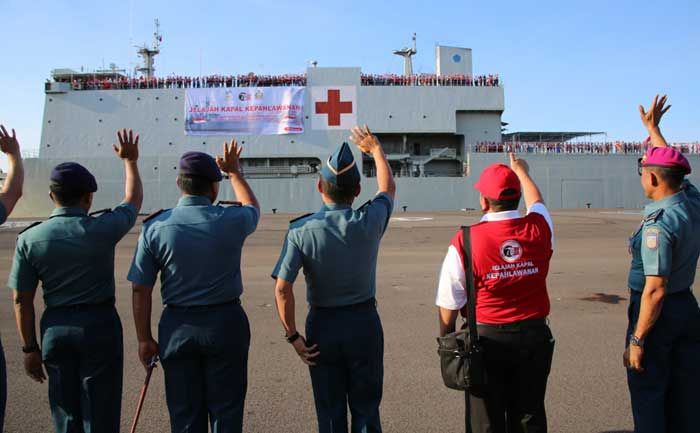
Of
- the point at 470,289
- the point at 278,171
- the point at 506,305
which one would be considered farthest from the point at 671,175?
the point at 278,171

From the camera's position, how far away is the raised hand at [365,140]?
2.76 metres

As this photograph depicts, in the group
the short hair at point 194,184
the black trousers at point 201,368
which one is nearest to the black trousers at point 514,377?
the black trousers at point 201,368

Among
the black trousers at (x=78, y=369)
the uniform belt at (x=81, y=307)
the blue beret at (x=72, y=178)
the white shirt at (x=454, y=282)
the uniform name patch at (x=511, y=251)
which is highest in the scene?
the blue beret at (x=72, y=178)

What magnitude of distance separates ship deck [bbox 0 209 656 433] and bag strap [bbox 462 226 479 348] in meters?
1.16

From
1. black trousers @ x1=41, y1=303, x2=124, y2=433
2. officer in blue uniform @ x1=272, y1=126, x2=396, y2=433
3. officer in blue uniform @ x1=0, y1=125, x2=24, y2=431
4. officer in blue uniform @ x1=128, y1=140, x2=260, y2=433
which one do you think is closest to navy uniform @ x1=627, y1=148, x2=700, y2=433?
officer in blue uniform @ x1=272, y1=126, x2=396, y2=433

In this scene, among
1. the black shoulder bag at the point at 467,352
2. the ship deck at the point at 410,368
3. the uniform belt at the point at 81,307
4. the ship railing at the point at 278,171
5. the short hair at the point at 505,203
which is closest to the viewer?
the black shoulder bag at the point at 467,352

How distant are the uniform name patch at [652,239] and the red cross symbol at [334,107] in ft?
83.3

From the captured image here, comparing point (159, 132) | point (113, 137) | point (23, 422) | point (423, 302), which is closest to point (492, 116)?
point (159, 132)

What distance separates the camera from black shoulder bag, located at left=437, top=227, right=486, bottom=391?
2.12 metres

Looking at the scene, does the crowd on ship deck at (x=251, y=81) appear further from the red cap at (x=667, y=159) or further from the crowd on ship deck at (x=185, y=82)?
the red cap at (x=667, y=159)

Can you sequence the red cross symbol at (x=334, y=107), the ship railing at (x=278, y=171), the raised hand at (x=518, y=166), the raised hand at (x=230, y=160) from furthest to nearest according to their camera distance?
the red cross symbol at (x=334, y=107), the ship railing at (x=278, y=171), the raised hand at (x=518, y=166), the raised hand at (x=230, y=160)

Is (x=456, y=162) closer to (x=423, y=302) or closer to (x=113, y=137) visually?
(x=113, y=137)

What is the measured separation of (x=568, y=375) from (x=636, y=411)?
1.49 meters

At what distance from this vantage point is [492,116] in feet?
91.0
